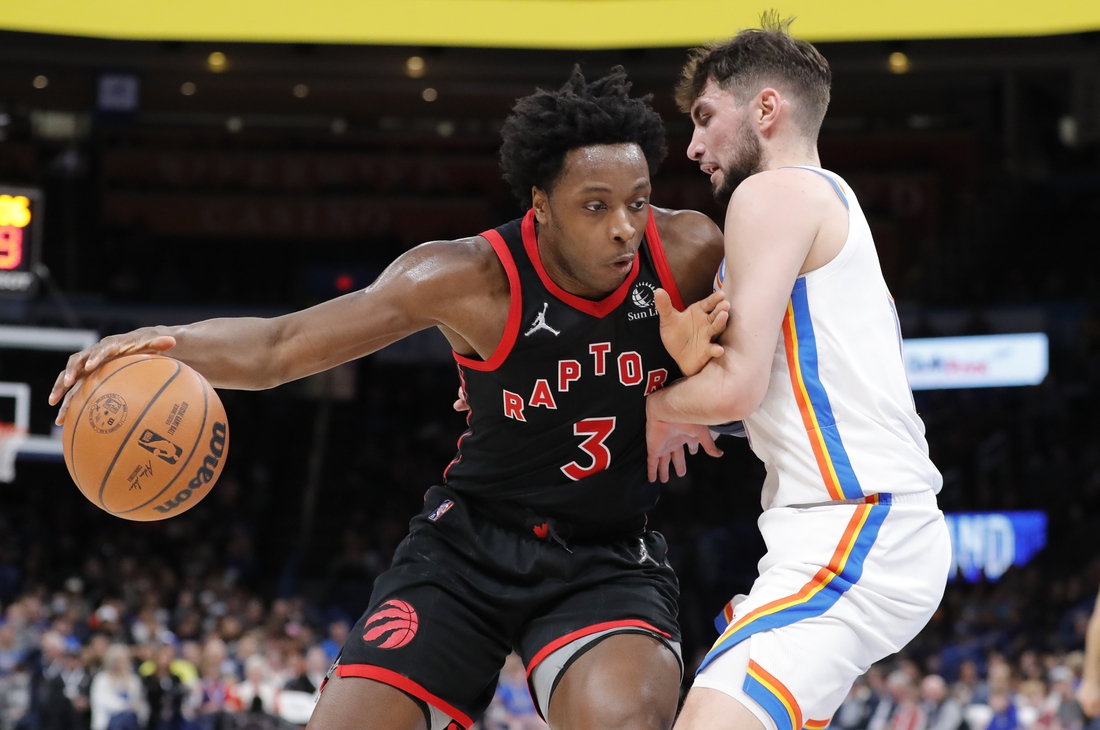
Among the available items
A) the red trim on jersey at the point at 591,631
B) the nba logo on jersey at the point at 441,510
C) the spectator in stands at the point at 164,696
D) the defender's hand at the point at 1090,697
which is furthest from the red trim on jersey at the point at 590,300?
the spectator in stands at the point at 164,696

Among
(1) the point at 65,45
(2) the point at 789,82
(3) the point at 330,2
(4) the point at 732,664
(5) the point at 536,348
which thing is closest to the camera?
(4) the point at 732,664

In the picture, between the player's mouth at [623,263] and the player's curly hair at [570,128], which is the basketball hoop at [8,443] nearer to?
the player's curly hair at [570,128]

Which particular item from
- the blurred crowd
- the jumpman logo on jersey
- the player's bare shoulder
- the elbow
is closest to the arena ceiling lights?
the blurred crowd

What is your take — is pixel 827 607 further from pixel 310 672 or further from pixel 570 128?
pixel 310 672

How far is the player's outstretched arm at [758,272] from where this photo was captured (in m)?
2.91

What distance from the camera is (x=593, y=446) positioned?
3.58 meters

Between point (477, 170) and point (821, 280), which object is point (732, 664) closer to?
point (821, 280)

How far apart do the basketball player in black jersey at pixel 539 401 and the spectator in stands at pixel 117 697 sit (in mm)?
7283

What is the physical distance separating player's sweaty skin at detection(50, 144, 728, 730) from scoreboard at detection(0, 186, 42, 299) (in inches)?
339

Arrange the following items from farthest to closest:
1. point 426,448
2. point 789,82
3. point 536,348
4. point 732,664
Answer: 1. point 426,448
2. point 536,348
3. point 789,82
4. point 732,664

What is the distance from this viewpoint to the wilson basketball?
10.6 feet

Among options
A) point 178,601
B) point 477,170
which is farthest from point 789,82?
point 477,170

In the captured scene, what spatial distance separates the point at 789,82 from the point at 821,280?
596mm

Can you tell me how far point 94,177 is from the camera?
17797 mm
